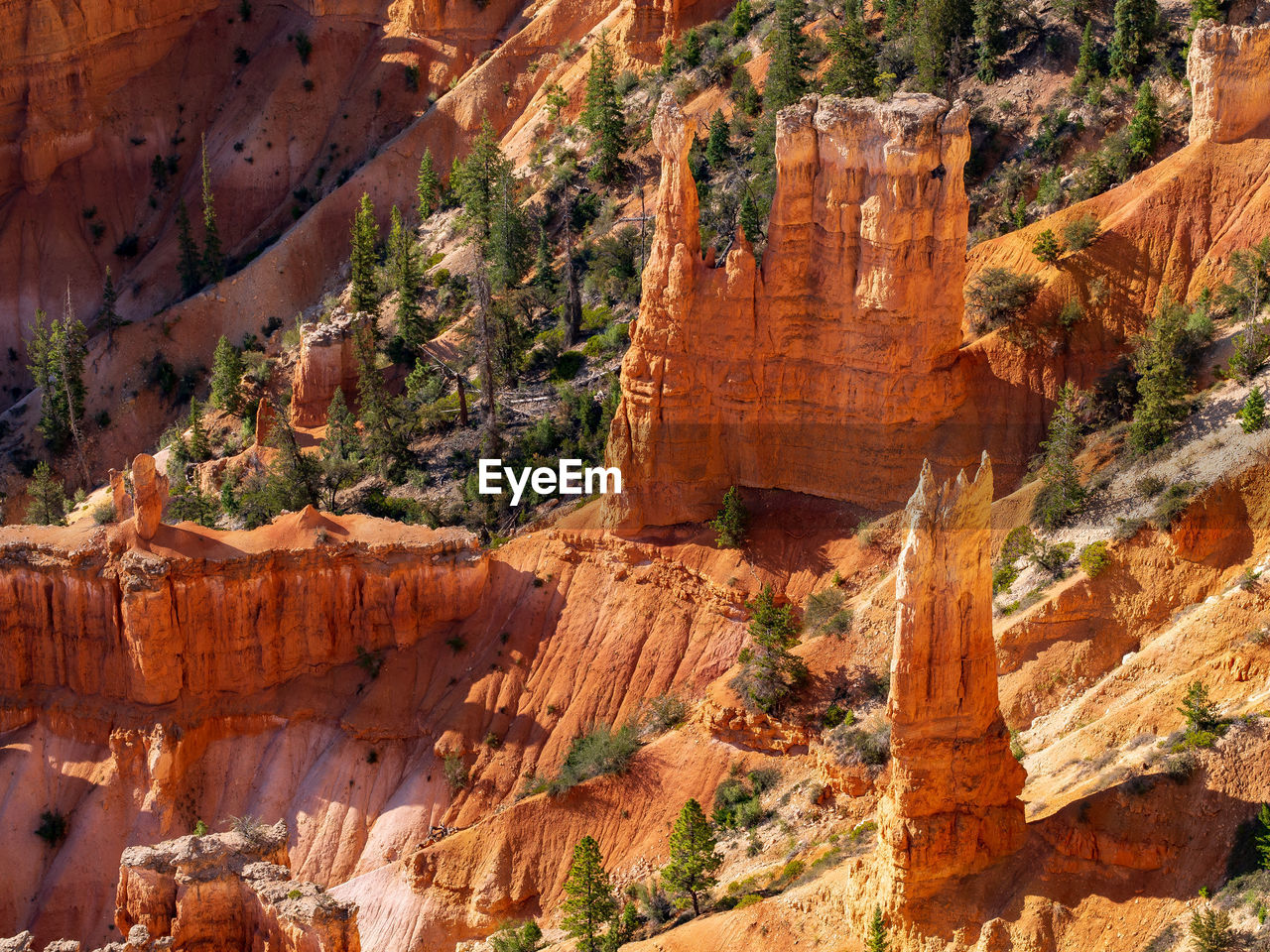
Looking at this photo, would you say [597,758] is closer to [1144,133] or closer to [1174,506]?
[1174,506]

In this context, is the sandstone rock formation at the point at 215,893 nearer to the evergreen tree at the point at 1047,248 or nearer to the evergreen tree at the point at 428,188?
the evergreen tree at the point at 1047,248

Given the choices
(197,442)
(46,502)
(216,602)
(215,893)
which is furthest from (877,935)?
(197,442)

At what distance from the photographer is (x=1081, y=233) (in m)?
57.3

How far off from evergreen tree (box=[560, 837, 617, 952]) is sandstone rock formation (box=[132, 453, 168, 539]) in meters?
17.9

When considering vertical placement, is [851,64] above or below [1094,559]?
above

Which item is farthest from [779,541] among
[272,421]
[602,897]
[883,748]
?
[272,421]

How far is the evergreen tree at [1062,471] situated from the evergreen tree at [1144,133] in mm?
11963

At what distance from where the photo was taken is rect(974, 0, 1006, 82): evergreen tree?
234ft

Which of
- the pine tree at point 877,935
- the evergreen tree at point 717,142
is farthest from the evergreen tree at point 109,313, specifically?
the pine tree at point 877,935

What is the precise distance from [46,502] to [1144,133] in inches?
1667

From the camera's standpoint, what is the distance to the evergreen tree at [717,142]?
72.8m

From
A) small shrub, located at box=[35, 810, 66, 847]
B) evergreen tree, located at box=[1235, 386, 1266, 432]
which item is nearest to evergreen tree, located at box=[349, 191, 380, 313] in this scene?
small shrub, located at box=[35, 810, 66, 847]

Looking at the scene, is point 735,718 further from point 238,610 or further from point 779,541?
point 238,610

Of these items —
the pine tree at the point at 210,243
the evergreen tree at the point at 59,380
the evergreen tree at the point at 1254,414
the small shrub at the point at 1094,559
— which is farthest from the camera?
the pine tree at the point at 210,243
